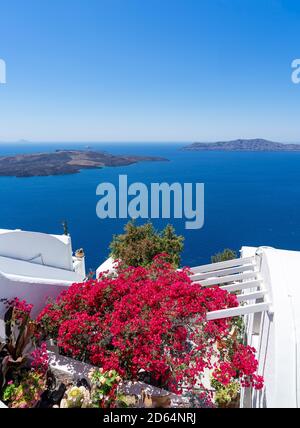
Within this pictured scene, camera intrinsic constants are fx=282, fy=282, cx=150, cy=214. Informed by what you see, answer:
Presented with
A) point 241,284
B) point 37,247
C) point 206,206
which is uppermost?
point 241,284

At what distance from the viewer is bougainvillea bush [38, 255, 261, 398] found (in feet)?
15.7

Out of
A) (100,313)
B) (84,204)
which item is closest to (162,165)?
(84,204)

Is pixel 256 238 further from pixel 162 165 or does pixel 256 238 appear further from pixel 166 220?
pixel 162 165

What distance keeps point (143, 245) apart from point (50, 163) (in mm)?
79489

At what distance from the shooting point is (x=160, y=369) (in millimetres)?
4754

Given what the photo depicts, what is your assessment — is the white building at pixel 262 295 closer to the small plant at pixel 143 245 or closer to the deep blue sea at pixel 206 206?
the small plant at pixel 143 245

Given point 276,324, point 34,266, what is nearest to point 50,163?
point 34,266

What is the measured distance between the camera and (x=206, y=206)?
67.6m

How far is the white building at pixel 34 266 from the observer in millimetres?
6316

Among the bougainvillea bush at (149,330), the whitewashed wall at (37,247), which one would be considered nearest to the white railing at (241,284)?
the bougainvillea bush at (149,330)

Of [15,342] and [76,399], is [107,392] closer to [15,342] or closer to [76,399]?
[76,399]

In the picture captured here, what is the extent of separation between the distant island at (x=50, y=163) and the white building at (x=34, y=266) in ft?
253

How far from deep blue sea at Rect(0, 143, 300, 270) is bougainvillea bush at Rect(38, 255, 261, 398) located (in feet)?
99.3

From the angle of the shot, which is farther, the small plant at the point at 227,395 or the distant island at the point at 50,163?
the distant island at the point at 50,163
